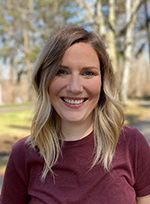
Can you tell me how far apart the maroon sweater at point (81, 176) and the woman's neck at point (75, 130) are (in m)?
0.04

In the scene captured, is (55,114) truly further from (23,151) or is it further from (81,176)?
Result: (81,176)

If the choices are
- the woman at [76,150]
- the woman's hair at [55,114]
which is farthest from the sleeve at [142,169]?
the woman's hair at [55,114]

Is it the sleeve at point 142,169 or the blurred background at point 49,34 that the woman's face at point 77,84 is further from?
the blurred background at point 49,34

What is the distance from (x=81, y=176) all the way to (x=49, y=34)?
16.6 meters

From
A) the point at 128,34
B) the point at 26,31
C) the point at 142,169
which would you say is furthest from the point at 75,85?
the point at 26,31

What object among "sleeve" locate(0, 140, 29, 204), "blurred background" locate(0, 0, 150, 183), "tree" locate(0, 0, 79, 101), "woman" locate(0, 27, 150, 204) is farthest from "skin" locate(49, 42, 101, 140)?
"tree" locate(0, 0, 79, 101)

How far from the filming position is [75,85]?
1332 mm

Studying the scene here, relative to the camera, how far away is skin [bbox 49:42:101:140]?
1.34 metres

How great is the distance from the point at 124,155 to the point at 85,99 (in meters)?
Result: 0.38

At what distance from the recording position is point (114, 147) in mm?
1413

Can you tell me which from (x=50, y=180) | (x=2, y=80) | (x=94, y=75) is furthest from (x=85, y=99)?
(x=2, y=80)

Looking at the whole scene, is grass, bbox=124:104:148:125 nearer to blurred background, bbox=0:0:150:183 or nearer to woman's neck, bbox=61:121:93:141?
blurred background, bbox=0:0:150:183

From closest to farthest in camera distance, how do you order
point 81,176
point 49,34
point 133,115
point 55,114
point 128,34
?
point 81,176 → point 55,114 → point 133,115 → point 128,34 → point 49,34

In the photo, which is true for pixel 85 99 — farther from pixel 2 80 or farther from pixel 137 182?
pixel 2 80
